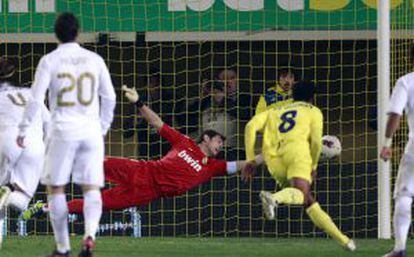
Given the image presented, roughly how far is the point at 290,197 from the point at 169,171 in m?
2.15

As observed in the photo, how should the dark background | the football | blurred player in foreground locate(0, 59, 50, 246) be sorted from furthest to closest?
the dark background < the football < blurred player in foreground locate(0, 59, 50, 246)

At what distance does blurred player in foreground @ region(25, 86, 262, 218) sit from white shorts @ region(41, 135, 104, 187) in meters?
3.94

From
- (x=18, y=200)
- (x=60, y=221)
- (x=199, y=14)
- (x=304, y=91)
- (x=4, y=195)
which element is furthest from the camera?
(x=199, y=14)

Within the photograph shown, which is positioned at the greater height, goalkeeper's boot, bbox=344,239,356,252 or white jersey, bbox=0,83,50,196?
white jersey, bbox=0,83,50,196

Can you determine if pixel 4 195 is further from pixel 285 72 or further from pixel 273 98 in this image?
pixel 285 72

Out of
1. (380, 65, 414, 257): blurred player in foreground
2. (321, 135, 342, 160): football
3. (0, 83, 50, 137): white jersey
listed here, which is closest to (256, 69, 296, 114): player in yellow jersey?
(321, 135, 342, 160): football

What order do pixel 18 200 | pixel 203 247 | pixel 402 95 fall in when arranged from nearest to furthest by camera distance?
pixel 402 95
pixel 18 200
pixel 203 247

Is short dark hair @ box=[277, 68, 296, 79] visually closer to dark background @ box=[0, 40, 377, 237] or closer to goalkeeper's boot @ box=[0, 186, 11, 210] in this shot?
dark background @ box=[0, 40, 377, 237]

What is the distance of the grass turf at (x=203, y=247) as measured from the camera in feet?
43.0

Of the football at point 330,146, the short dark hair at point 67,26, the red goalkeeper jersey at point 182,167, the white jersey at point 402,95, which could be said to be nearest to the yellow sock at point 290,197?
the football at point 330,146

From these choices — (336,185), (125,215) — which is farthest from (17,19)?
(336,185)

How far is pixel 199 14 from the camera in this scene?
53.8 ft

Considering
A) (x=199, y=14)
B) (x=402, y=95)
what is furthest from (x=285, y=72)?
(x=402, y=95)

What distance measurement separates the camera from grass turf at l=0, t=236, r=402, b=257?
1311cm
